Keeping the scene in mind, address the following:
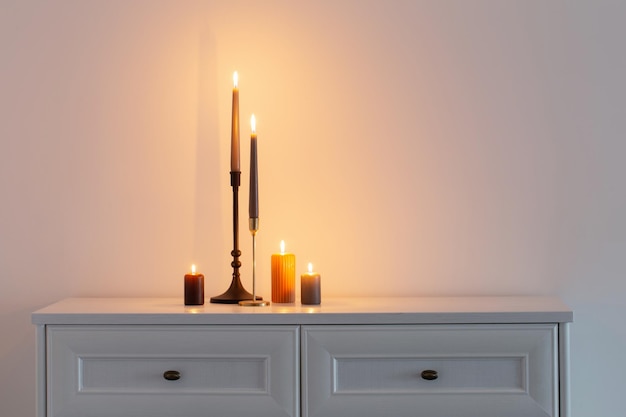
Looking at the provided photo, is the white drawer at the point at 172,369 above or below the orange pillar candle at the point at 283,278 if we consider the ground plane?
below

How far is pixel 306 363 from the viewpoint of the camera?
1.61m

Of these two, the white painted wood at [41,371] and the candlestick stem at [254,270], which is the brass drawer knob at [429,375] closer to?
the candlestick stem at [254,270]

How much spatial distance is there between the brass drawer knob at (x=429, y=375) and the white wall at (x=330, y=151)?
35 centimetres

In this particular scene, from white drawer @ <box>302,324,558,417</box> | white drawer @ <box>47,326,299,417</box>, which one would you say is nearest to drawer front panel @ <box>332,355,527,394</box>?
white drawer @ <box>302,324,558,417</box>

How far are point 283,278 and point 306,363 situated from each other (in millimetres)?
229

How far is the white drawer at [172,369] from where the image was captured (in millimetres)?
1610

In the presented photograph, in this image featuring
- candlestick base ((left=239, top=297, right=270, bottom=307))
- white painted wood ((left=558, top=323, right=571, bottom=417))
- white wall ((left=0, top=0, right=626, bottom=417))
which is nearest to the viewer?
white painted wood ((left=558, top=323, right=571, bottom=417))

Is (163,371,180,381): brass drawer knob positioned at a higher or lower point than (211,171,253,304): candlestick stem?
lower

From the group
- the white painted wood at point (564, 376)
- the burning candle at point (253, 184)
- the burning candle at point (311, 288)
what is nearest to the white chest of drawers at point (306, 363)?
the white painted wood at point (564, 376)

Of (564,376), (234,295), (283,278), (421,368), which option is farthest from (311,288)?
(564,376)

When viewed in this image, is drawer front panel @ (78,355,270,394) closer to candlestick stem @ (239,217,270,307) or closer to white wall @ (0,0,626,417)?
candlestick stem @ (239,217,270,307)

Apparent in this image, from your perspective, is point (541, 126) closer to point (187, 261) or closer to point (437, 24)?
point (437, 24)

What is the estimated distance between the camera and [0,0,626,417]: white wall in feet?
6.28

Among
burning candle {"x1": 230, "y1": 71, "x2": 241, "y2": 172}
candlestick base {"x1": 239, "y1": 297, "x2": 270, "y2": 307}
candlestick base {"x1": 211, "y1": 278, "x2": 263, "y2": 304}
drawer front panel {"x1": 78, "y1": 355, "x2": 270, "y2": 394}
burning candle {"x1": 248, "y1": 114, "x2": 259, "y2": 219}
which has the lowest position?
drawer front panel {"x1": 78, "y1": 355, "x2": 270, "y2": 394}
